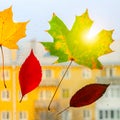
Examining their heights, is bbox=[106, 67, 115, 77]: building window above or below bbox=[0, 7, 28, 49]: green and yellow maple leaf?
below

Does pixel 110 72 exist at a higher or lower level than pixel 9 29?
lower

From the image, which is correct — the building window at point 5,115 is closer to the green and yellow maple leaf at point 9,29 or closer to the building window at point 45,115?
the building window at point 45,115

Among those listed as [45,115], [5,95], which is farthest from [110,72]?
[5,95]

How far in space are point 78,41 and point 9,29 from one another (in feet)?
0.53

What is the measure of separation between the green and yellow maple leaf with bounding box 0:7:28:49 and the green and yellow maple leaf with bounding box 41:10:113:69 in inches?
2.9

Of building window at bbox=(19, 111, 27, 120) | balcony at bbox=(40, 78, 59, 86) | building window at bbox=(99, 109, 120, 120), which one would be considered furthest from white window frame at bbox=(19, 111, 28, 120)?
building window at bbox=(99, 109, 120, 120)

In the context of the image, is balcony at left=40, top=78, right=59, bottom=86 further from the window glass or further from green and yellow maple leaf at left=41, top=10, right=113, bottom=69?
green and yellow maple leaf at left=41, top=10, right=113, bottom=69

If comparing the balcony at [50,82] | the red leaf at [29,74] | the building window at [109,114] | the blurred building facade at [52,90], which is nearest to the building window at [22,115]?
the blurred building facade at [52,90]

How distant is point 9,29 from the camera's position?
2.20ft

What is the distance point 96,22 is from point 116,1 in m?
0.10

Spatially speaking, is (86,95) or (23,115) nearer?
(86,95)

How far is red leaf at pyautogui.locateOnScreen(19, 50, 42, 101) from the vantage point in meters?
0.64

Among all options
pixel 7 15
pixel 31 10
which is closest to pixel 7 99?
pixel 31 10

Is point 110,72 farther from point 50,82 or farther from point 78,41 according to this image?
point 78,41
